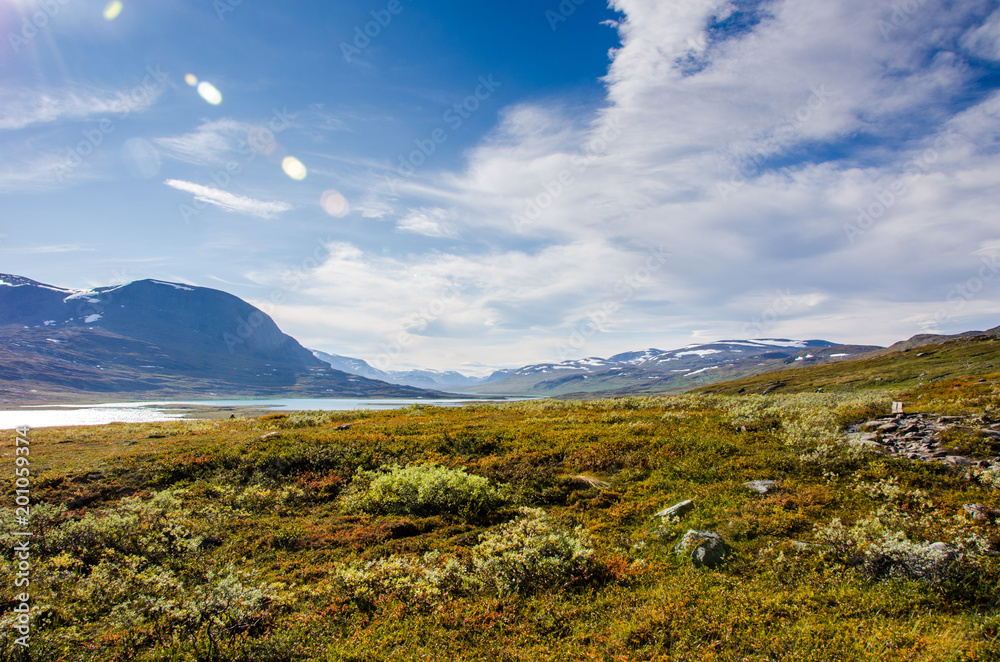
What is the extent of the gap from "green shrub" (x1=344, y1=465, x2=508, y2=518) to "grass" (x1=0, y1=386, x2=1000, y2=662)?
0.14 m

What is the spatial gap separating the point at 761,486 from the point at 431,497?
11.7m

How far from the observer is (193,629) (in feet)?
27.6

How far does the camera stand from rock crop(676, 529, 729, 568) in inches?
400

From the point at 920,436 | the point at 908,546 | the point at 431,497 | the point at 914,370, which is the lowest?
the point at 914,370

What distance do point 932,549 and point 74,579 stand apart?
19.9 m

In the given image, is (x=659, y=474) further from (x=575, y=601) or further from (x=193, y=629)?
(x=193, y=629)

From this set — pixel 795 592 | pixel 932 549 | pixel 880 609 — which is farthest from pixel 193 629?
pixel 932 549

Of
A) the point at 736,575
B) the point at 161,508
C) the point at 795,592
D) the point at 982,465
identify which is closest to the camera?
the point at 795,592

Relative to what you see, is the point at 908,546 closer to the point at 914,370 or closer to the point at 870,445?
the point at 870,445

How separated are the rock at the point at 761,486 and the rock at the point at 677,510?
8.88 ft

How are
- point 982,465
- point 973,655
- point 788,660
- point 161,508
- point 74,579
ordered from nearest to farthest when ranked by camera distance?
point 973,655 → point 788,660 → point 74,579 → point 982,465 → point 161,508

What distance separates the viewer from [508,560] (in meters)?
10.3

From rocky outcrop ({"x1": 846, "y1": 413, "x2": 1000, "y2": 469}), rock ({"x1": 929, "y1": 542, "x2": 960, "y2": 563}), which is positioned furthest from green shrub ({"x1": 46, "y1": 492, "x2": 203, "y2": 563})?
rocky outcrop ({"x1": 846, "y1": 413, "x2": 1000, "y2": 469})

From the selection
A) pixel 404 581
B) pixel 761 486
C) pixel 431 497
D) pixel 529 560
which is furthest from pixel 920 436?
pixel 404 581
